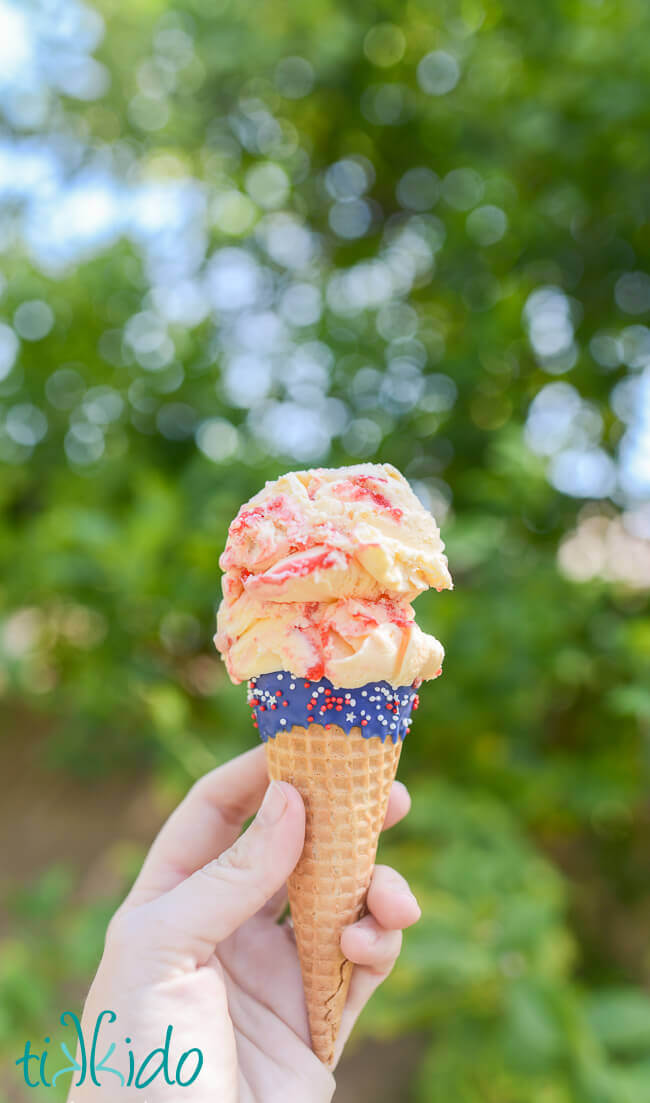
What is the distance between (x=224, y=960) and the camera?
144 centimetres

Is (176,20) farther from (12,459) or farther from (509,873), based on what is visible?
(509,873)

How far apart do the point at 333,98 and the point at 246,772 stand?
13.4ft

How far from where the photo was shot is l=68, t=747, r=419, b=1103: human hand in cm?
117

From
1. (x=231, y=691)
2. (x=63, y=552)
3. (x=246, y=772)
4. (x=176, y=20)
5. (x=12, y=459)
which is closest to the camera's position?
(x=246, y=772)

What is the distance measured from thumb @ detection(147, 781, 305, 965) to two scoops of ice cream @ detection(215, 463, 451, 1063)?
8cm

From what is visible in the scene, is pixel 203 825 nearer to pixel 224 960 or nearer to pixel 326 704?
pixel 224 960

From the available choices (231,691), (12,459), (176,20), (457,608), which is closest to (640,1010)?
(457,608)

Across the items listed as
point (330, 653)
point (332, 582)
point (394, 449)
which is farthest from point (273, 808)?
point (394, 449)

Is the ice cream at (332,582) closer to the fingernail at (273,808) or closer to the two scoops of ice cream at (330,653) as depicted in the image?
the two scoops of ice cream at (330,653)

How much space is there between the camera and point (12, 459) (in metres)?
4.38

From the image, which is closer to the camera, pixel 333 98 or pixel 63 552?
pixel 63 552

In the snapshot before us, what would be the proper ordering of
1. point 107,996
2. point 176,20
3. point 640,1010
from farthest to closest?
point 176,20 < point 640,1010 < point 107,996

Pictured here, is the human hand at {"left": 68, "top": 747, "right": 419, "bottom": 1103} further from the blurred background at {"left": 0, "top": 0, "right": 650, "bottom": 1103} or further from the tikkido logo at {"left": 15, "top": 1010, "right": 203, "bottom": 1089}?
the blurred background at {"left": 0, "top": 0, "right": 650, "bottom": 1103}

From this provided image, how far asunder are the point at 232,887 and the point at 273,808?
0.14 m
